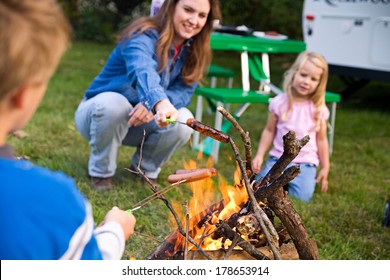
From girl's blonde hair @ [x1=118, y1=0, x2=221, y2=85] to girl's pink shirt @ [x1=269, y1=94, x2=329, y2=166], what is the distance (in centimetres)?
82

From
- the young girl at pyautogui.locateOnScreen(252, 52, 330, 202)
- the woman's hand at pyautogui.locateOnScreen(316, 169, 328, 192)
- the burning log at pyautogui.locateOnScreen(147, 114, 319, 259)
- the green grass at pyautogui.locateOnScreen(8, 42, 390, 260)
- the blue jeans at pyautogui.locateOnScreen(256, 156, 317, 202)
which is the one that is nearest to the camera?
A: the burning log at pyautogui.locateOnScreen(147, 114, 319, 259)

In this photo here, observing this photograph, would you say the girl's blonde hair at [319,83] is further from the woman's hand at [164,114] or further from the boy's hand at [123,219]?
the boy's hand at [123,219]

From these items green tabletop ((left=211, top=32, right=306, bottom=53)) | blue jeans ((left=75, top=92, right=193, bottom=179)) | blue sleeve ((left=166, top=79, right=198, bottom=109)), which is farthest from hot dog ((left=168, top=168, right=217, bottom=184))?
green tabletop ((left=211, top=32, right=306, bottom=53))

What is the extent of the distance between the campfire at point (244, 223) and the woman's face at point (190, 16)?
1.31 m

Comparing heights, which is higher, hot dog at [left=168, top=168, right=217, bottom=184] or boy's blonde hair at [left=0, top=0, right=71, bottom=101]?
boy's blonde hair at [left=0, top=0, right=71, bottom=101]

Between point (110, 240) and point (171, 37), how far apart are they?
207 centimetres

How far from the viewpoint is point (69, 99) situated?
6410 mm

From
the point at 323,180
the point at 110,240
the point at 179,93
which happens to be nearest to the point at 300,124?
the point at 323,180

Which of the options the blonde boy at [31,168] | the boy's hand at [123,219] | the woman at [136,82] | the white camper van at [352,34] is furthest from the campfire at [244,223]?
the white camper van at [352,34]

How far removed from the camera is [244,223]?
2156 millimetres

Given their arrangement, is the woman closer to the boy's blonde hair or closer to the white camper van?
the boy's blonde hair

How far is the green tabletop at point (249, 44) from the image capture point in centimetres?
546

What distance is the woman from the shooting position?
342 cm
